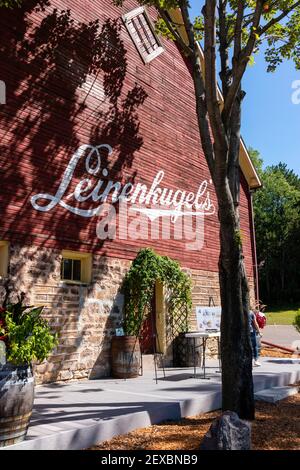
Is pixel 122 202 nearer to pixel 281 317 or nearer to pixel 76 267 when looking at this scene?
pixel 76 267

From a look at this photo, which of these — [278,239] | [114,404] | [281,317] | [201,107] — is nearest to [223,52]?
[201,107]

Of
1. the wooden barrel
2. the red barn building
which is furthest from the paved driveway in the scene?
the wooden barrel

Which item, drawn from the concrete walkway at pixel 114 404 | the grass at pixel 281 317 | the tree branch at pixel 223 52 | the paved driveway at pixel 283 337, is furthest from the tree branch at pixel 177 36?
the grass at pixel 281 317

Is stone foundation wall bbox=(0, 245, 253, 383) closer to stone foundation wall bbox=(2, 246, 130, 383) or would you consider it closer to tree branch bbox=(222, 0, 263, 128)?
stone foundation wall bbox=(2, 246, 130, 383)

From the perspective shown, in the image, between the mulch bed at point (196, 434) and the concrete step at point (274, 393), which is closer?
the mulch bed at point (196, 434)

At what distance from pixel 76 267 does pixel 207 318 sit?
12.4 ft

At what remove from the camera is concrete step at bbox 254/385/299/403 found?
23.7ft

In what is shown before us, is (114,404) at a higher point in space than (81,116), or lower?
lower

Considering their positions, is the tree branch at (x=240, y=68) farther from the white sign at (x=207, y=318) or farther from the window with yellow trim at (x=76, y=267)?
the white sign at (x=207, y=318)

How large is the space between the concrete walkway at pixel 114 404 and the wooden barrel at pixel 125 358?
270 millimetres

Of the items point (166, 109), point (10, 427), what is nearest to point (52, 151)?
point (166, 109)

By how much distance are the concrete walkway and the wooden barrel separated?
0.89 ft

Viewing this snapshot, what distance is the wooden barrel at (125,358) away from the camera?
9.23 m

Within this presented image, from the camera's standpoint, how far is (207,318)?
1130 centimetres
